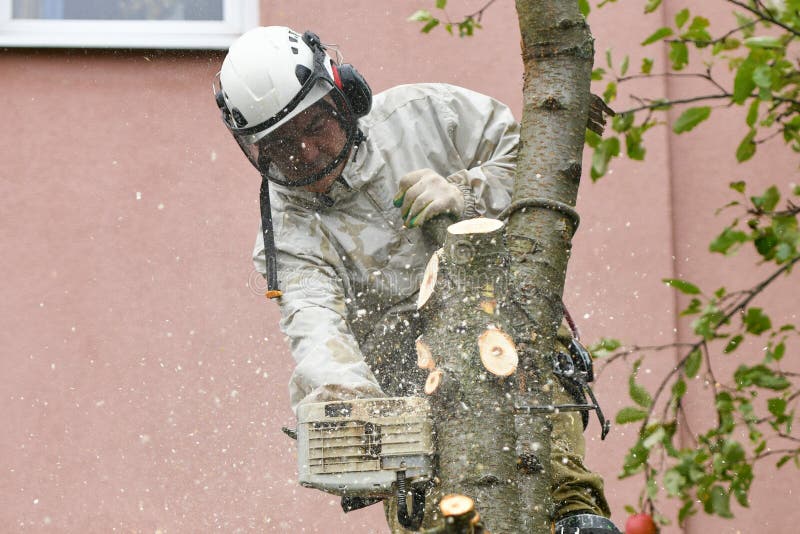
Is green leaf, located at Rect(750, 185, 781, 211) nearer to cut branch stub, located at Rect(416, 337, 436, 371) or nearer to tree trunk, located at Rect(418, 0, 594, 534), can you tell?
tree trunk, located at Rect(418, 0, 594, 534)

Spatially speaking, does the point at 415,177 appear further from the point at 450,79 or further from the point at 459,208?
the point at 450,79

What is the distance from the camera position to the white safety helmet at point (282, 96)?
315cm

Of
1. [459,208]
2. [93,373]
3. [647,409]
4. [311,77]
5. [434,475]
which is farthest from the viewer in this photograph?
[93,373]

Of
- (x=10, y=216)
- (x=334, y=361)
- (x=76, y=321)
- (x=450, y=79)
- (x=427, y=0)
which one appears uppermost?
(x=427, y=0)

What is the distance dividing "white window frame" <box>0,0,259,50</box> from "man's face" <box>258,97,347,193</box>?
1.82 metres

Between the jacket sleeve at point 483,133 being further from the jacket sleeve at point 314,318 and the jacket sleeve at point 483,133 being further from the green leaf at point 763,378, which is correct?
the green leaf at point 763,378

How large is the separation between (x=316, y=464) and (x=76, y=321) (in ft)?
8.52

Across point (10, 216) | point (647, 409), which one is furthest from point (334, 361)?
point (10, 216)

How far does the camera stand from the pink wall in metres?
4.68

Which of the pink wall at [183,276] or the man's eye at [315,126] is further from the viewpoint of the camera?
the pink wall at [183,276]

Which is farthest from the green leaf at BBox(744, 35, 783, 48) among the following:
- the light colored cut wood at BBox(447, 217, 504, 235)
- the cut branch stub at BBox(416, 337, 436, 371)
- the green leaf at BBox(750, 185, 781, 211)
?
the cut branch stub at BBox(416, 337, 436, 371)

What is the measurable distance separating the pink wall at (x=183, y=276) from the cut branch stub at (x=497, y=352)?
243 centimetres

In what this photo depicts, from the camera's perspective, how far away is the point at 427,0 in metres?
4.95

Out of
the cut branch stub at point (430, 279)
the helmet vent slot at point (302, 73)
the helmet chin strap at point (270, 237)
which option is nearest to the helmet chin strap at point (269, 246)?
the helmet chin strap at point (270, 237)
